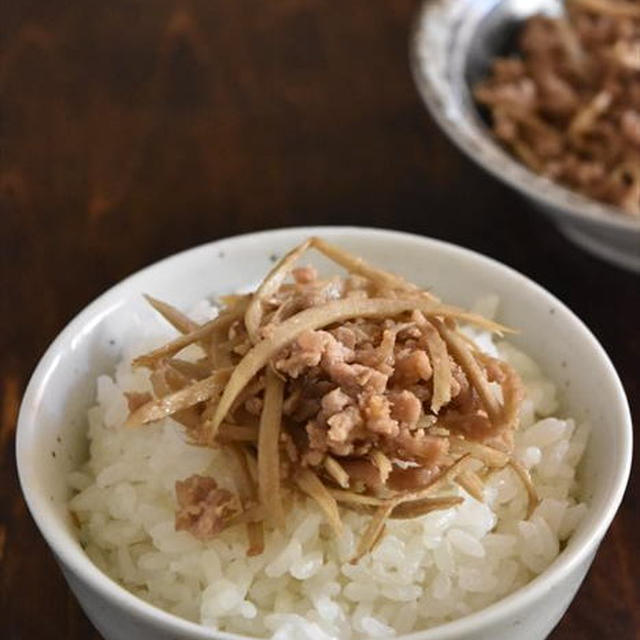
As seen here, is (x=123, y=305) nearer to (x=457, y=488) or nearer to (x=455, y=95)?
(x=457, y=488)

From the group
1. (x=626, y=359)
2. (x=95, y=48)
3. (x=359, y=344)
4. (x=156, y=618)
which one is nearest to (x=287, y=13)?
(x=95, y=48)

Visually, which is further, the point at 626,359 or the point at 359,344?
the point at 626,359

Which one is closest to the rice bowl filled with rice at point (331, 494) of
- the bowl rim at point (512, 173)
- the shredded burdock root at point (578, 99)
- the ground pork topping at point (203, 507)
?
the ground pork topping at point (203, 507)

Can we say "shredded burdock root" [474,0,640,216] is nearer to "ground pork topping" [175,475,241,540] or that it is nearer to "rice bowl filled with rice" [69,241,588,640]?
"rice bowl filled with rice" [69,241,588,640]

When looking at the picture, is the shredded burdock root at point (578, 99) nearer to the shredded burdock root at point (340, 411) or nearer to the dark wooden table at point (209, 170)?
the dark wooden table at point (209, 170)

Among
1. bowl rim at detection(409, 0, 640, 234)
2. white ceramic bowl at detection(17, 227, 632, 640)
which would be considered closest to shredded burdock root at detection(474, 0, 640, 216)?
bowl rim at detection(409, 0, 640, 234)

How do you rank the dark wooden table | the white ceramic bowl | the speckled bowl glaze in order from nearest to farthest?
the white ceramic bowl < the dark wooden table < the speckled bowl glaze
